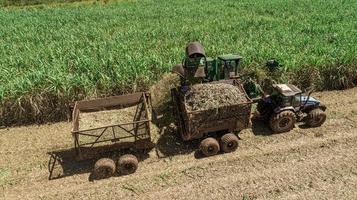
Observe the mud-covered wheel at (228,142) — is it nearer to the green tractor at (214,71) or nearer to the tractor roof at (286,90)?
the green tractor at (214,71)

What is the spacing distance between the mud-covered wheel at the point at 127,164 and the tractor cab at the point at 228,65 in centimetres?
346

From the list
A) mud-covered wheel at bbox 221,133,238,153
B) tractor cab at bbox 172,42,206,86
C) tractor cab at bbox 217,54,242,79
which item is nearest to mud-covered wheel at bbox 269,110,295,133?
mud-covered wheel at bbox 221,133,238,153

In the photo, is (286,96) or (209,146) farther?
(286,96)

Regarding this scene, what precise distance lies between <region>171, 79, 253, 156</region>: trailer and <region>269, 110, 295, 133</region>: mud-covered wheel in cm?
89

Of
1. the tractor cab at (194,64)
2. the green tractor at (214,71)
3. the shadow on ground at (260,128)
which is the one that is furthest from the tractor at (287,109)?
the tractor cab at (194,64)

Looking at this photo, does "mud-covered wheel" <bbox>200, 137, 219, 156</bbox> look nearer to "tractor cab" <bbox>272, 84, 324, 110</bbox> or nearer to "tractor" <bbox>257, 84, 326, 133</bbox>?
"tractor" <bbox>257, 84, 326, 133</bbox>

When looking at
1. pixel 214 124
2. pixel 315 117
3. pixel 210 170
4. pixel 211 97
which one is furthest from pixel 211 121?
pixel 315 117

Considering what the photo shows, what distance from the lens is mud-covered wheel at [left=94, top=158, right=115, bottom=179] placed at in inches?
310

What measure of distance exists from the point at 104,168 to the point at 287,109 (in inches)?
198

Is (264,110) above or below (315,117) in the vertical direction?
above

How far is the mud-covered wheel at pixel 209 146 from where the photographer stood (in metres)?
8.54

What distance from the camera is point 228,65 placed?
9594mm

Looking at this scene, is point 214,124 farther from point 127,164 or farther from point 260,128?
point 127,164

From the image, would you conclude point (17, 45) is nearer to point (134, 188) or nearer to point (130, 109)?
point (130, 109)
